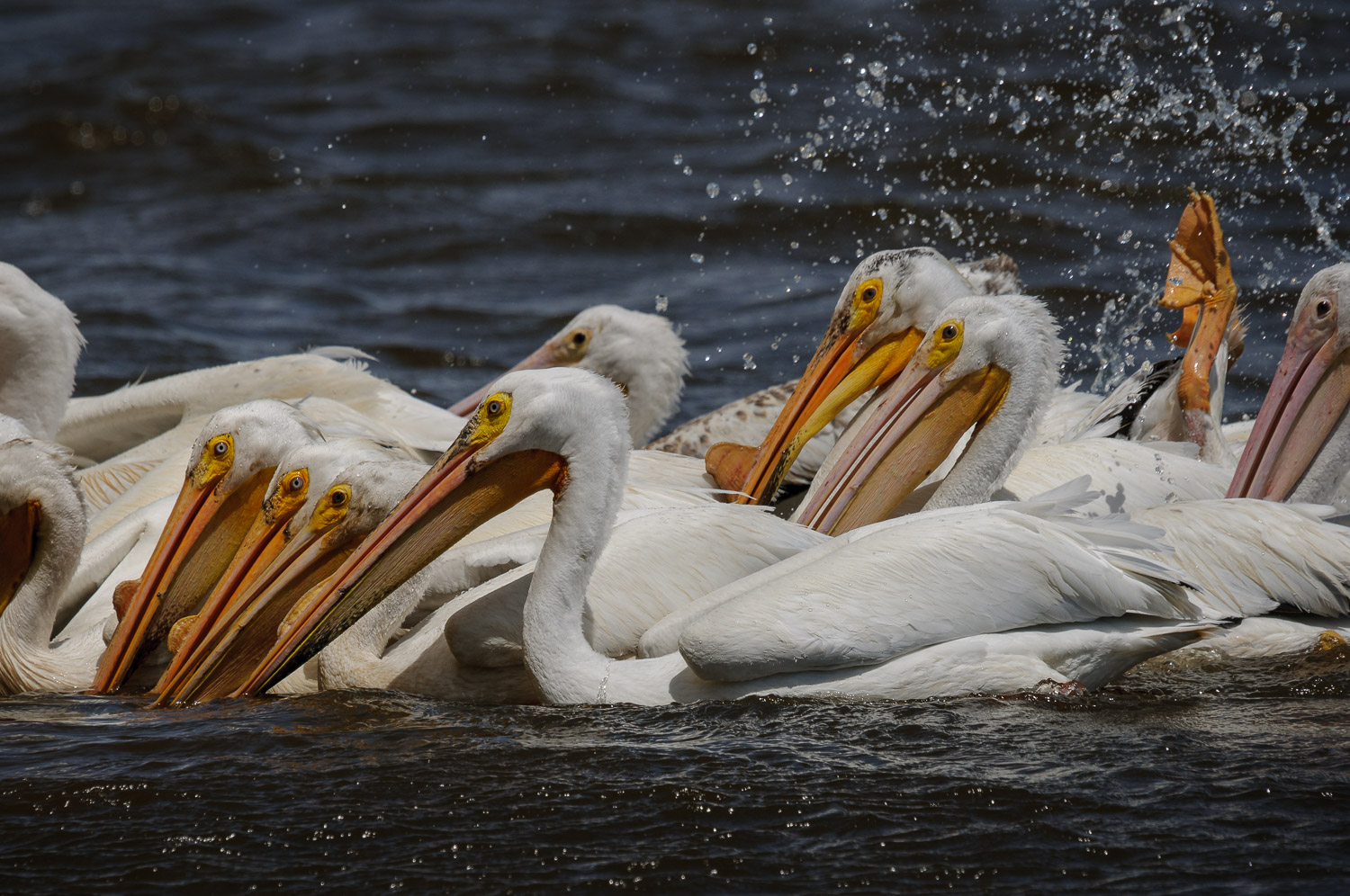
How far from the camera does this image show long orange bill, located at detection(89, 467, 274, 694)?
3943 mm

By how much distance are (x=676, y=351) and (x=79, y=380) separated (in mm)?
3342

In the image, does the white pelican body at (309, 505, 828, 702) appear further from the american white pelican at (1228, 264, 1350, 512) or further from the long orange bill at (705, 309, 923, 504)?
the american white pelican at (1228, 264, 1350, 512)

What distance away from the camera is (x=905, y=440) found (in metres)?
4.28

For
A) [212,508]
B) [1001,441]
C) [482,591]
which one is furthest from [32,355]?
[1001,441]

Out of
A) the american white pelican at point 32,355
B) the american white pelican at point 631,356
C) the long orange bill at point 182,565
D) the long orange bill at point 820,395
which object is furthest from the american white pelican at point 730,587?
the american white pelican at point 631,356

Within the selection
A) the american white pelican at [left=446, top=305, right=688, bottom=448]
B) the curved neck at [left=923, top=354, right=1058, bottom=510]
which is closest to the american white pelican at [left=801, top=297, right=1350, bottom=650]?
the curved neck at [left=923, top=354, right=1058, bottom=510]

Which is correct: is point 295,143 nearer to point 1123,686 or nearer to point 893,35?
point 893,35

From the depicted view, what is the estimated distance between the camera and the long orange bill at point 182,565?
3943 millimetres

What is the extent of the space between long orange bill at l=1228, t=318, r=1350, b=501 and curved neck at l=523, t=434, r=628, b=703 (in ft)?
6.28

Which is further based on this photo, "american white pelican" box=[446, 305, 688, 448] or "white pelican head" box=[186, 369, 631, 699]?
"american white pelican" box=[446, 305, 688, 448]

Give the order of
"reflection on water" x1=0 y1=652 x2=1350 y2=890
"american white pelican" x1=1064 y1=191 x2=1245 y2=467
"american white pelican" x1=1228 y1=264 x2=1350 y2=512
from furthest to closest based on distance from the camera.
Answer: "american white pelican" x1=1064 y1=191 x2=1245 y2=467 < "american white pelican" x1=1228 y1=264 x2=1350 y2=512 < "reflection on water" x1=0 y1=652 x2=1350 y2=890

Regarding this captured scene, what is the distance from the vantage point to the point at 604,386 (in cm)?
360

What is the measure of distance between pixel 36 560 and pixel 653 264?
539cm

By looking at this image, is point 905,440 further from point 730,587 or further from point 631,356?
point 631,356
